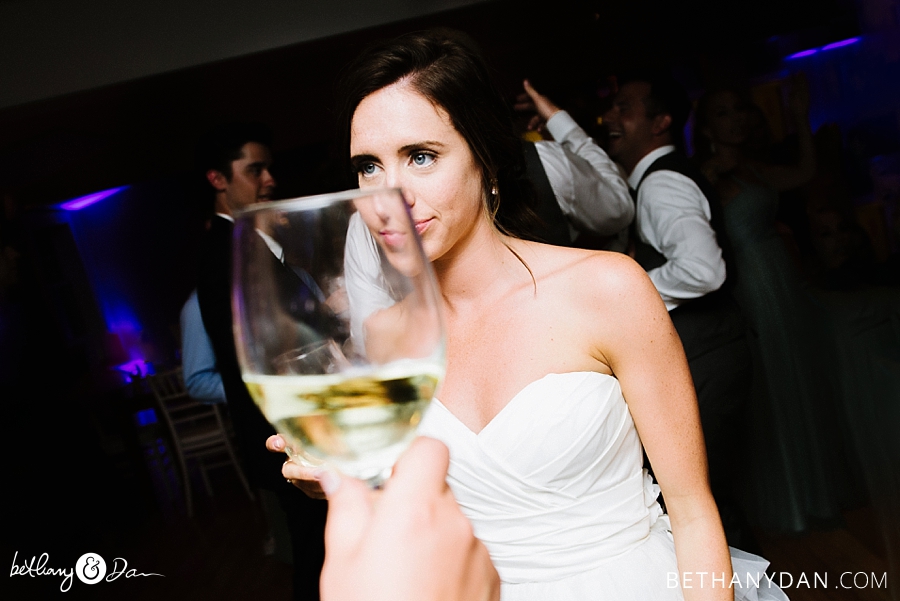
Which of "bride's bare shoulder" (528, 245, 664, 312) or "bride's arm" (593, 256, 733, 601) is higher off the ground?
"bride's bare shoulder" (528, 245, 664, 312)

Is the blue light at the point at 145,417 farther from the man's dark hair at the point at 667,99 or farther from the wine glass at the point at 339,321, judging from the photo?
the wine glass at the point at 339,321

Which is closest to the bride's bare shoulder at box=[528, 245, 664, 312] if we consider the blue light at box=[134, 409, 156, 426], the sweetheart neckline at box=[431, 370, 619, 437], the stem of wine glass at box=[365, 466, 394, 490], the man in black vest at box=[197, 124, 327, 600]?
the sweetheart neckline at box=[431, 370, 619, 437]

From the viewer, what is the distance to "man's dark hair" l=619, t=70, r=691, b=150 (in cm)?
260

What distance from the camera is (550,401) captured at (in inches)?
44.1

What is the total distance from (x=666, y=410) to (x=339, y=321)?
81 cm

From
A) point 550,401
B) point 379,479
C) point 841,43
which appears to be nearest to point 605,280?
point 550,401

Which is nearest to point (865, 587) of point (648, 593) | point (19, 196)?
point (648, 593)

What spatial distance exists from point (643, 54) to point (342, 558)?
9.02 ft

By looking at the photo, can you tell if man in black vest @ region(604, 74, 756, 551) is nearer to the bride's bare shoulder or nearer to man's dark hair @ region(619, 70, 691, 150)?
man's dark hair @ region(619, 70, 691, 150)

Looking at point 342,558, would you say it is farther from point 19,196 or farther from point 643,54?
point 19,196

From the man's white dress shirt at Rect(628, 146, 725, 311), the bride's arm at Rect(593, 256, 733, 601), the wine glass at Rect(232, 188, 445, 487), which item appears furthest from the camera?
the man's white dress shirt at Rect(628, 146, 725, 311)

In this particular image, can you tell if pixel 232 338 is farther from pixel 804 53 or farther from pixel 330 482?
pixel 804 53

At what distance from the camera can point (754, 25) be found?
278 cm

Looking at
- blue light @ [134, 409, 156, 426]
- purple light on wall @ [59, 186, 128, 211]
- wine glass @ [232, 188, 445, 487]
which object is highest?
purple light on wall @ [59, 186, 128, 211]
